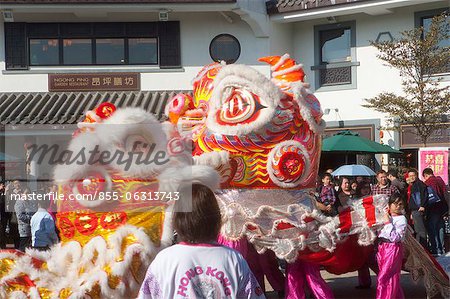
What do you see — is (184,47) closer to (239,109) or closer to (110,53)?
(110,53)

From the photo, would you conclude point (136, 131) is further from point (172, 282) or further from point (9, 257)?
point (172, 282)

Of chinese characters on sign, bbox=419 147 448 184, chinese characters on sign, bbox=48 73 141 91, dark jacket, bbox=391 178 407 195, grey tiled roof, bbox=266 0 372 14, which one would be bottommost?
dark jacket, bbox=391 178 407 195

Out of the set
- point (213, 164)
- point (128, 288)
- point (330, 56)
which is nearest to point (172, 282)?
point (128, 288)

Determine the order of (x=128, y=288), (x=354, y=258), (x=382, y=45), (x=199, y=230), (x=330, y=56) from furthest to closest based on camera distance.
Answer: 1. (x=330, y=56)
2. (x=382, y=45)
3. (x=354, y=258)
4. (x=128, y=288)
5. (x=199, y=230)

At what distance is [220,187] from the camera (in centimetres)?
561

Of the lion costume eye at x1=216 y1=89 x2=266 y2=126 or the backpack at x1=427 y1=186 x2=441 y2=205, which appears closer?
the lion costume eye at x1=216 y1=89 x2=266 y2=126

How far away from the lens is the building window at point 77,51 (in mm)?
15047

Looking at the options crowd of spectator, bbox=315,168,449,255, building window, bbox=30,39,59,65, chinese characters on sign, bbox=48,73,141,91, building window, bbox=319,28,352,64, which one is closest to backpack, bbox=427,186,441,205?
crowd of spectator, bbox=315,168,449,255

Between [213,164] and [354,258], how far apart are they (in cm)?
144

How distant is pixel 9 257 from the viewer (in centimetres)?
465

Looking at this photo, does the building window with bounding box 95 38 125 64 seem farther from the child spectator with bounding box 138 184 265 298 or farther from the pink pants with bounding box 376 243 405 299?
the child spectator with bounding box 138 184 265 298

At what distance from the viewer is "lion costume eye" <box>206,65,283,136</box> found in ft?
18.1

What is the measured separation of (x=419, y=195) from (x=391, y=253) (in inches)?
147

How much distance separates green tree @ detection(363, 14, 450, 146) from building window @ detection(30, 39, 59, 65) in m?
6.64
